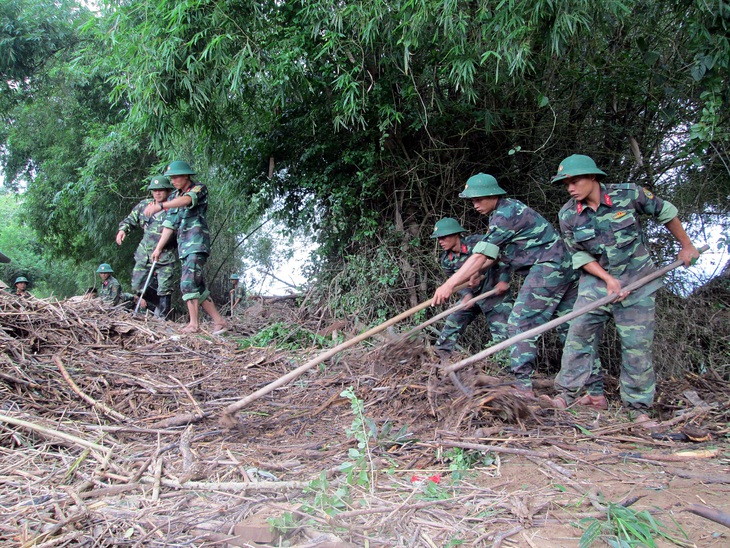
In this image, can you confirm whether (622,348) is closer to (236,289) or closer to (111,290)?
(236,289)

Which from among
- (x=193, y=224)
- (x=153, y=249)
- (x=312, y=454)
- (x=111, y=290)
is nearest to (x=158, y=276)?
(x=153, y=249)

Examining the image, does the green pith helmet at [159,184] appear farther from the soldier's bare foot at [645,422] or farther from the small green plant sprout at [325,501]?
the soldier's bare foot at [645,422]

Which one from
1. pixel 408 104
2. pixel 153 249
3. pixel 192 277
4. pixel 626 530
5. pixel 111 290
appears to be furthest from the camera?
pixel 111 290

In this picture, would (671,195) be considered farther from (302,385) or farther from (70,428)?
(70,428)

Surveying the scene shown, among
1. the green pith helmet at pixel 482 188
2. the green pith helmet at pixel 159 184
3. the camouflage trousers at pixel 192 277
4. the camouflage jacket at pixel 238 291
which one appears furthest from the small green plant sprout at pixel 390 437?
the camouflage jacket at pixel 238 291

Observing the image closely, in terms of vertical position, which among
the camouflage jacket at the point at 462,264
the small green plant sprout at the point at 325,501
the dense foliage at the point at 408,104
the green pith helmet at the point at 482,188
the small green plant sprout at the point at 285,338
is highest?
the dense foliage at the point at 408,104

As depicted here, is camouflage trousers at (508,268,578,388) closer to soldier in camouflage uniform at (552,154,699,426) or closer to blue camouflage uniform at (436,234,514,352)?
soldier in camouflage uniform at (552,154,699,426)

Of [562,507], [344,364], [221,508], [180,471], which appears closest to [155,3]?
[344,364]

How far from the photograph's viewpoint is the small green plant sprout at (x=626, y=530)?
1.90 m

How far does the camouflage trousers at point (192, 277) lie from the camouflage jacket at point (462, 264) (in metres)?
2.84

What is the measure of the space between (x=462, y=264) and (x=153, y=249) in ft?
13.2

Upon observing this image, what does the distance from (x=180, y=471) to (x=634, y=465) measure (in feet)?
7.89

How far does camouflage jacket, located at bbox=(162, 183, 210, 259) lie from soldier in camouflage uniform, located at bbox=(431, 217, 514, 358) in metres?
2.78

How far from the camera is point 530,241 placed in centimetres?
448
